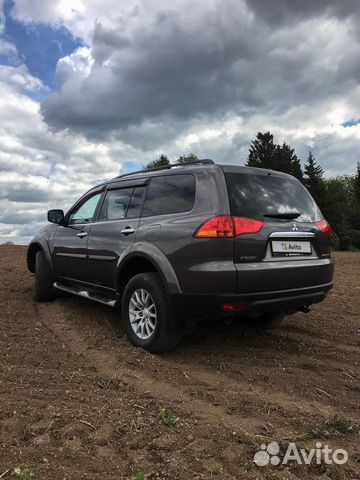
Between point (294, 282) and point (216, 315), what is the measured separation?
2.71ft

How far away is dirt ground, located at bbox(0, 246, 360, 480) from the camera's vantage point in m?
2.46

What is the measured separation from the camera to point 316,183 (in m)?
55.7

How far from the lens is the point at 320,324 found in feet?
18.6

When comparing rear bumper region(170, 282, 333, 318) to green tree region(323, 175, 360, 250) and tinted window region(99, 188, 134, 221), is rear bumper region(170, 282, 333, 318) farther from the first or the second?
green tree region(323, 175, 360, 250)

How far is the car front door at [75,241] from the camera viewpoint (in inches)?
227

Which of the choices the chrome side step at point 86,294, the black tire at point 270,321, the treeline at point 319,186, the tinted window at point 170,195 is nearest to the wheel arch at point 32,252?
the chrome side step at point 86,294

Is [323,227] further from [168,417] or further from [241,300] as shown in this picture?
[168,417]

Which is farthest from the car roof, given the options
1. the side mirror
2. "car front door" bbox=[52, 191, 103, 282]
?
the side mirror

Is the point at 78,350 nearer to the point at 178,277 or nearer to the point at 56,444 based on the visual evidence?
the point at 178,277

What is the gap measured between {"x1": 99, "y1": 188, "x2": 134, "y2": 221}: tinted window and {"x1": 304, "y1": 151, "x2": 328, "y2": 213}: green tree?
49.3 metres

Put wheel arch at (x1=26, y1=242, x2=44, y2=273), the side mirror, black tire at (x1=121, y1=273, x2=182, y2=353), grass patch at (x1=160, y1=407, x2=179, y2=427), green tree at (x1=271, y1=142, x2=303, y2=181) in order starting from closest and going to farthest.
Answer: grass patch at (x1=160, y1=407, x2=179, y2=427) → black tire at (x1=121, y1=273, x2=182, y2=353) → the side mirror → wheel arch at (x1=26, y1=242, x2=44, y2=273) → green tree at (x1=271, y1=142, x2=303, y2=181)

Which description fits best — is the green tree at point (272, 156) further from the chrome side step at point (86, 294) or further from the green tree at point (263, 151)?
the chrome side step at point (86, 294)

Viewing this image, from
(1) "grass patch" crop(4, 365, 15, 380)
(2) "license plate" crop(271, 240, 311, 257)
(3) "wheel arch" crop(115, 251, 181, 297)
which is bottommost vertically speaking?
(1) "grass patch" crop(4, 365, 15, 380)

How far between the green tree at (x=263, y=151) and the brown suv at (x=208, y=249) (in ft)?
188
